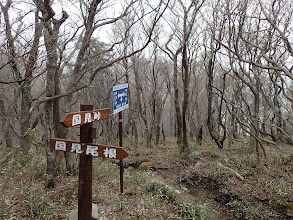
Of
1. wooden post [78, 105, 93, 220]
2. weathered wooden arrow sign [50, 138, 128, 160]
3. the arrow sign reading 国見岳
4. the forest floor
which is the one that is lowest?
the forest floor

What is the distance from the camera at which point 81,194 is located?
9.42 feet

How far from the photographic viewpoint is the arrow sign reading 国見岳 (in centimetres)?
448

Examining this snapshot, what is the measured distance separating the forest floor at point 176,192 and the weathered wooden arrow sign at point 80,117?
2.02 m

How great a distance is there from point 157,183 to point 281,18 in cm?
686

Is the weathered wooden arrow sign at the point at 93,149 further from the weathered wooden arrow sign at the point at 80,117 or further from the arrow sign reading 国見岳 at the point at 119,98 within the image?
the arrow sign reading 国見岳 at the point at 119,98

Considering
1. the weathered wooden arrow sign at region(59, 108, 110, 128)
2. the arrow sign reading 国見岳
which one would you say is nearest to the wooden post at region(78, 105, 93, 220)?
the weathered wooden arrow sign at region(59, 108, 110, 128)

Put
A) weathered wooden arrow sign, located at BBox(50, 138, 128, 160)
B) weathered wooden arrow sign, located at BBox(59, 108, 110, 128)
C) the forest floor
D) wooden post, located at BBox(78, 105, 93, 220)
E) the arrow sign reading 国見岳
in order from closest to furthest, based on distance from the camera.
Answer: weathered wooden arrow sign, located at BBox(59, 108, 110, 128), weathered wooden arrow sign, located at BBox(50, 138, 128, 160), wooden post, located at BBox(78, 105, 93, 220), the forest floor, the arrow sign reading 国見岳

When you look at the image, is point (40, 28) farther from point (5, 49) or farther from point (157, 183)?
point (157, 183)

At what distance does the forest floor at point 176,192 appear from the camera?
158 inches

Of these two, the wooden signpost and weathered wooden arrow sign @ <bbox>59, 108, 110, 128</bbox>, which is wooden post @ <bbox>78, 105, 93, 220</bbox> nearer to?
the wooden signpost

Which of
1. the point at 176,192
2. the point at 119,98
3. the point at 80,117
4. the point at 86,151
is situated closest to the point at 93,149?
the point at 86,151

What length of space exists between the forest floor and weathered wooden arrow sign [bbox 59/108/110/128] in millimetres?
2018

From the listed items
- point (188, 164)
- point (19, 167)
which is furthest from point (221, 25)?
point (19, 167)

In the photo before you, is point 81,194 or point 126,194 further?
point 126,194
